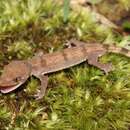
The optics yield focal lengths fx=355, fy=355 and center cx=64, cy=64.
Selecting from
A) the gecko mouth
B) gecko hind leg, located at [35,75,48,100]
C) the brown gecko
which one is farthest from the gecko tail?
the gecko mouth

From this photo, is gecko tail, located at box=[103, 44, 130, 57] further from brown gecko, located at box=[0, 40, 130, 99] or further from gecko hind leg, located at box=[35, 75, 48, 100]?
gecko hind leg, located at box=[35, 75, 48, 100]

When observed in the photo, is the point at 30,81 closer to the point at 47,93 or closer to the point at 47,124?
the point at 47,93

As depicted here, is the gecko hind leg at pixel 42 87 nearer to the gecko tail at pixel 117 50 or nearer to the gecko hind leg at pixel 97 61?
the gecko hind leg at pixel 97 61

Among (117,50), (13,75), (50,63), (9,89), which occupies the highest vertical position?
(117,50)

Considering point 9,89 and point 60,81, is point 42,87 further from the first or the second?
point 9,89

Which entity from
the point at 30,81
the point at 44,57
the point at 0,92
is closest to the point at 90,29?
the point at 44,57

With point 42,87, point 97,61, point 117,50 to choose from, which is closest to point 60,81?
point 42,87

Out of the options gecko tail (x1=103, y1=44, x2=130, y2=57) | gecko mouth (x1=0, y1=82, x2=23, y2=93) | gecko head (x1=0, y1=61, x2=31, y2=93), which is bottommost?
gecko mouth (x1=0, y1=82, x2=23, y2=93)
